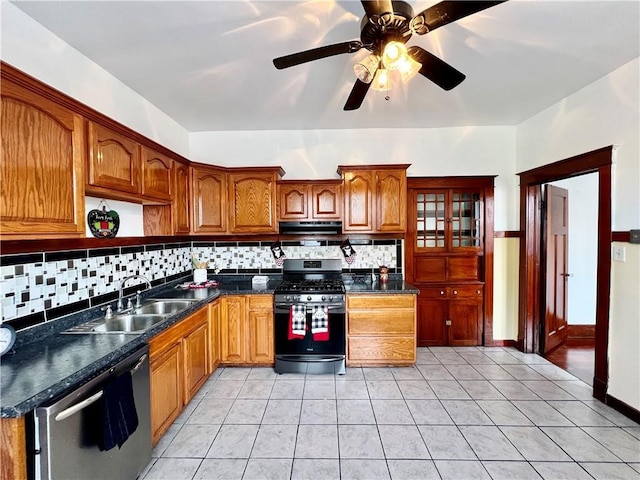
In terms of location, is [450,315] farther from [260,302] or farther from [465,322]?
[260,302]

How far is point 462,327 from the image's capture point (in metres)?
3.60

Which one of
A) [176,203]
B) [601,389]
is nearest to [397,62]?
[176,203]

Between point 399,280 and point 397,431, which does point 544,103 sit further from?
point 397,431

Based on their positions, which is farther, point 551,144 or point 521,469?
point 551,144

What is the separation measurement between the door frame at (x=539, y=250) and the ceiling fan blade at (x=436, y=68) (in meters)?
1.74

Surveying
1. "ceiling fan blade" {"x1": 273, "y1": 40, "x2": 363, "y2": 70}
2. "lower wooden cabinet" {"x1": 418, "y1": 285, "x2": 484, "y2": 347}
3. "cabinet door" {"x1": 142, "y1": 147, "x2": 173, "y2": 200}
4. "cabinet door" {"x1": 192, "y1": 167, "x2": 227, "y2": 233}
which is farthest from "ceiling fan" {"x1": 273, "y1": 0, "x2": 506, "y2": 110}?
"lower wooden cabinet" {"x1": 418, "y1": 285, "x2": 484, "y2": 347}

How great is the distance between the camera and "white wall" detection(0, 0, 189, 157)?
163 cm

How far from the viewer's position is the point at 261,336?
3051 mm

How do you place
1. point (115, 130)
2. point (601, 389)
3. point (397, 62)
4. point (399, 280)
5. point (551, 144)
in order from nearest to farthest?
point (397, 62) → point (115, 130) → point (601, 389) → point (551, 144) → point (399, 280)

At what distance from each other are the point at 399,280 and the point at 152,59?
3.17 metres

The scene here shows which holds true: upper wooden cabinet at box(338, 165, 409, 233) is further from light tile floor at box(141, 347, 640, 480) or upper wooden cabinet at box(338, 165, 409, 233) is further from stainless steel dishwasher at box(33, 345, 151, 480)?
stainless steel dishwasher at box(33, 345, 151, 480)

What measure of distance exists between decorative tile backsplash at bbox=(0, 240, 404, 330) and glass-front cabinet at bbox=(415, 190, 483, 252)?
378 mm

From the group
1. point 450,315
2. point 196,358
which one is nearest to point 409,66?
point 196,358

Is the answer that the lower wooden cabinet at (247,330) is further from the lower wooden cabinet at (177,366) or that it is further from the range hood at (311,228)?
the range hood at (311,228)
